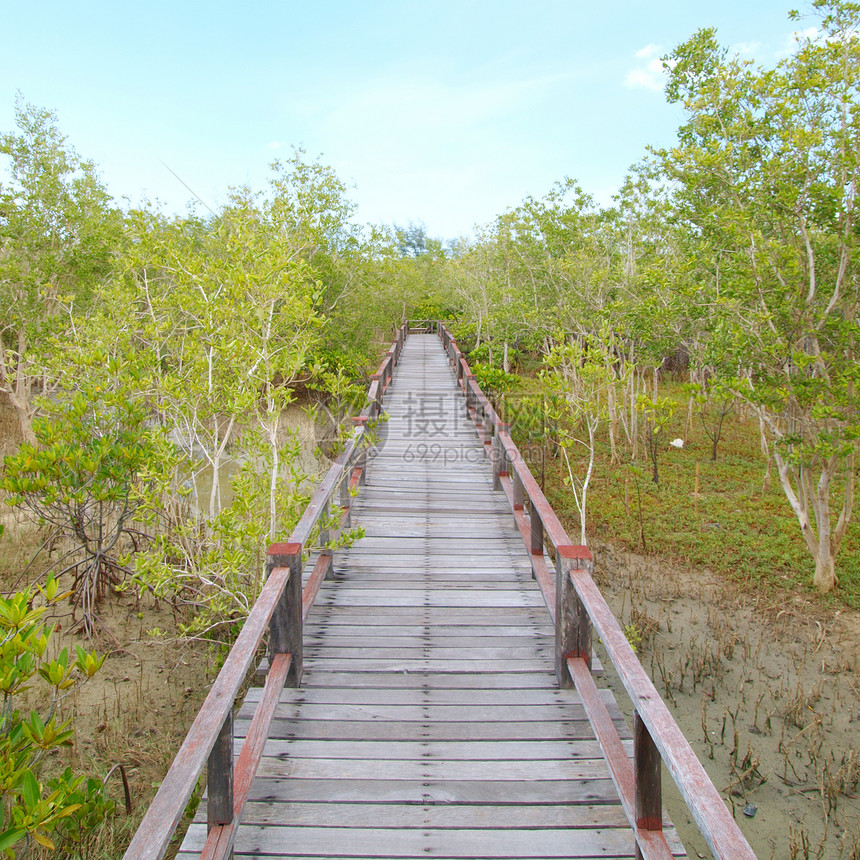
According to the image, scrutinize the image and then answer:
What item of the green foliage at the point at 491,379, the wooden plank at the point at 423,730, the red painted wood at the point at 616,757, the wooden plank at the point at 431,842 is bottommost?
the wooden plank at the point at 431,842

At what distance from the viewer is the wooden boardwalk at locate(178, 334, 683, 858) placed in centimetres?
259

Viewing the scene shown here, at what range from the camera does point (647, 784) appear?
7.63 ft

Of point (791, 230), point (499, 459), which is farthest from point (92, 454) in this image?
point (791, 230)

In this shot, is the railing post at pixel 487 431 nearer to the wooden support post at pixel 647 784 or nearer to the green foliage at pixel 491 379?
the green foliage at pixel 491 379

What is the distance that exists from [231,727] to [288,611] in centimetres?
107

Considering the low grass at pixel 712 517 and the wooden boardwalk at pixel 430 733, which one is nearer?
the wooden boardwalk at pixel 430 733

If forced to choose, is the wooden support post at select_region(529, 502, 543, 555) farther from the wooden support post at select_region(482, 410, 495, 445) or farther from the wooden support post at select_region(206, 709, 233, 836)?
the wooden support post at select_region(482, 410, 495, 445)

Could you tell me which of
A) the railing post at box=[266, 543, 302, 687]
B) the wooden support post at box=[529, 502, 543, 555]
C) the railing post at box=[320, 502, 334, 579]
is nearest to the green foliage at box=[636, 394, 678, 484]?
the wooden support post at box=[529, 502, 543, 555]

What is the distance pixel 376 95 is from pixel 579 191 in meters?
21.9

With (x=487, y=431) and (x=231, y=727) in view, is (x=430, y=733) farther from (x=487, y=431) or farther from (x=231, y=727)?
(x=487, y=431)

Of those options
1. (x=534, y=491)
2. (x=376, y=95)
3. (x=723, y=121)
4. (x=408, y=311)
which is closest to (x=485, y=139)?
(x=376, y=95)

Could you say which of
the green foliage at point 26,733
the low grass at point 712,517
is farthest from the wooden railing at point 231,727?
the low grass at point 712,517

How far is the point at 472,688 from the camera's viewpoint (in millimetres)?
3613

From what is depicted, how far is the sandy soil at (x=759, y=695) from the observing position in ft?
13.5
